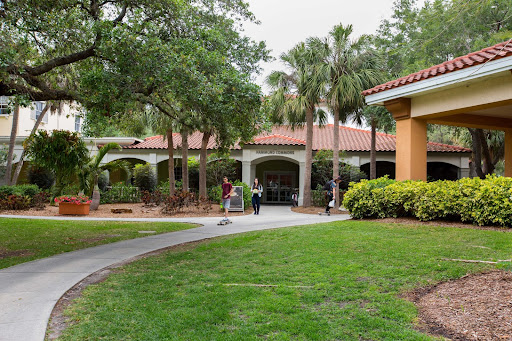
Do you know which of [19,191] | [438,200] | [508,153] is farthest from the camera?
[19,191]

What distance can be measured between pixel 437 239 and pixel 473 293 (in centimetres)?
324

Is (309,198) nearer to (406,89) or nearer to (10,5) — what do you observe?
(406,89)

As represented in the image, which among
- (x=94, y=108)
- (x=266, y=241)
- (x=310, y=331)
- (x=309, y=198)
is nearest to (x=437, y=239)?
(x=266, y=241)

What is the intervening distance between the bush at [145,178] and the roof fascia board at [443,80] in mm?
15869

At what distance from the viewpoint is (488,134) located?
22.1 meters

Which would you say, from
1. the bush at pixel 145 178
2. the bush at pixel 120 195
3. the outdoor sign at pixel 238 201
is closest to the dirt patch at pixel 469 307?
the outdoor sign at pixel 238 201

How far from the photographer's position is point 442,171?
2498cm

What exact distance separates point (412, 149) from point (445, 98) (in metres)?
1.65

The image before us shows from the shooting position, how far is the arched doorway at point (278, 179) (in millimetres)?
27281

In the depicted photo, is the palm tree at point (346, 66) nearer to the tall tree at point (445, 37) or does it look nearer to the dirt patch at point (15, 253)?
the tall tree at point (445, 37)

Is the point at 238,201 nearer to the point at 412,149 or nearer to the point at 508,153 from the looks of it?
the point at 412,149

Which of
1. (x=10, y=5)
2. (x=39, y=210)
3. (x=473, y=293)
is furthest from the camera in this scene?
(x=39, y=210)

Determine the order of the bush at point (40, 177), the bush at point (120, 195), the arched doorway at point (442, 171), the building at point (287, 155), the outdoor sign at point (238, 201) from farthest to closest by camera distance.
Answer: the arched doorway at point (442, 171), the bush at point (40, 177), the building at point (287, 155), the bush at point (120, 195), the outdoor sign at point (238, 201)

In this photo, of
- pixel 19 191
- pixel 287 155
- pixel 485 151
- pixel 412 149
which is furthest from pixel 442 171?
pixel 19 191
